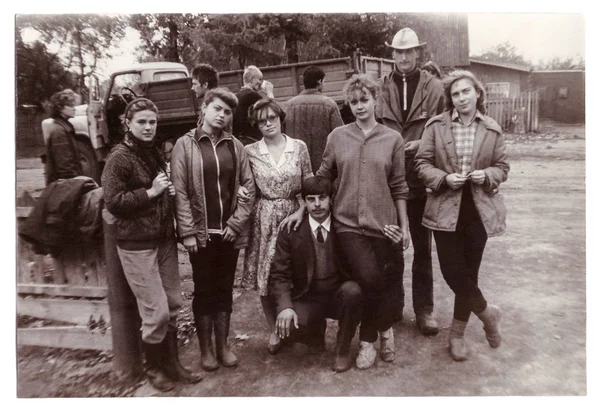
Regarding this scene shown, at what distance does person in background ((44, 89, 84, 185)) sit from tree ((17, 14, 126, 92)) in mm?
193

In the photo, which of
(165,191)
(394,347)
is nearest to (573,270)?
(394,347)

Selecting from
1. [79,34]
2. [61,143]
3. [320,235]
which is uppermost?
[79,34]

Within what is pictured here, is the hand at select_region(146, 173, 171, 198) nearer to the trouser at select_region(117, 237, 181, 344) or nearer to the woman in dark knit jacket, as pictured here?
the woman in dark knit jacket

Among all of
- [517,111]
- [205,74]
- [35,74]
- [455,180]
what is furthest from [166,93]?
[517,111]

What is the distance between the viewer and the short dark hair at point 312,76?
3361 mm

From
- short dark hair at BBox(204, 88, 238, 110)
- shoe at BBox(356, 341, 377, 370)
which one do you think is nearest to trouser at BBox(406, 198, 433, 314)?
shoe at BBox(356, 341, 377, 370)

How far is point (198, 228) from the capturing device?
267 centimetres

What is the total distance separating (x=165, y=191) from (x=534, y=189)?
247 centimetres

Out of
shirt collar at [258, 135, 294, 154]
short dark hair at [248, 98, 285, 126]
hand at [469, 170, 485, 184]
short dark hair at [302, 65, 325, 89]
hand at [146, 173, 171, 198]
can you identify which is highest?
short dark hair at [302, 65, 325, 89]

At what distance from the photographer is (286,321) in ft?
8.98

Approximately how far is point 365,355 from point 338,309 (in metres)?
0.32

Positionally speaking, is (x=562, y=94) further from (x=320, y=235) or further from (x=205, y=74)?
(x=205, y=74)

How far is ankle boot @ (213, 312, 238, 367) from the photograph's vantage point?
2843mm

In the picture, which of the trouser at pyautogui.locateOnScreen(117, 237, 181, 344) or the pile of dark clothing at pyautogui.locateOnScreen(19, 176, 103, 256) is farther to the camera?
the pile of dark clothing at pyautogui.locateOnScreen(19, 176, 103, 256)
